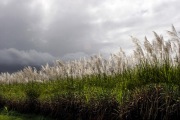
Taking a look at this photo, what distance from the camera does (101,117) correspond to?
954 centimetres

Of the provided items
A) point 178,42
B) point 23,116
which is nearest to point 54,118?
point 23,116

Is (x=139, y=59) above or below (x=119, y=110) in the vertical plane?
above

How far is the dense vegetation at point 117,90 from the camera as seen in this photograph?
334 inches

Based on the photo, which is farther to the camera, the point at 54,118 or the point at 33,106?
the point at 33,106

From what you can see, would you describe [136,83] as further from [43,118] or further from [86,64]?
[86,64]

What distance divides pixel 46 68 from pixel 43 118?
6.40 metres

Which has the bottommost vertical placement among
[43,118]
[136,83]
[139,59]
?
[43,118]

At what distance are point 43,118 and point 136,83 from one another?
13.2 feet

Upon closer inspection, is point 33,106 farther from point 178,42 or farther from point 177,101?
point 177,101

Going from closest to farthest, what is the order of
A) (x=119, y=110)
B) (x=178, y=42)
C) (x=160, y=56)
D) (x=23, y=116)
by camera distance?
(x=119, y=110)
(x=178, y=42)
(x=160, y=56)
(x=23, y=116)

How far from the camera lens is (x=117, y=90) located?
10.7 m

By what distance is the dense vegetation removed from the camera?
8.49 meters

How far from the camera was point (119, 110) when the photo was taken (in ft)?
29.6

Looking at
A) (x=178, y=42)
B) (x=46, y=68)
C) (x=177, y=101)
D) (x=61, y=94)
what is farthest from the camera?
(x=46, y=68)
